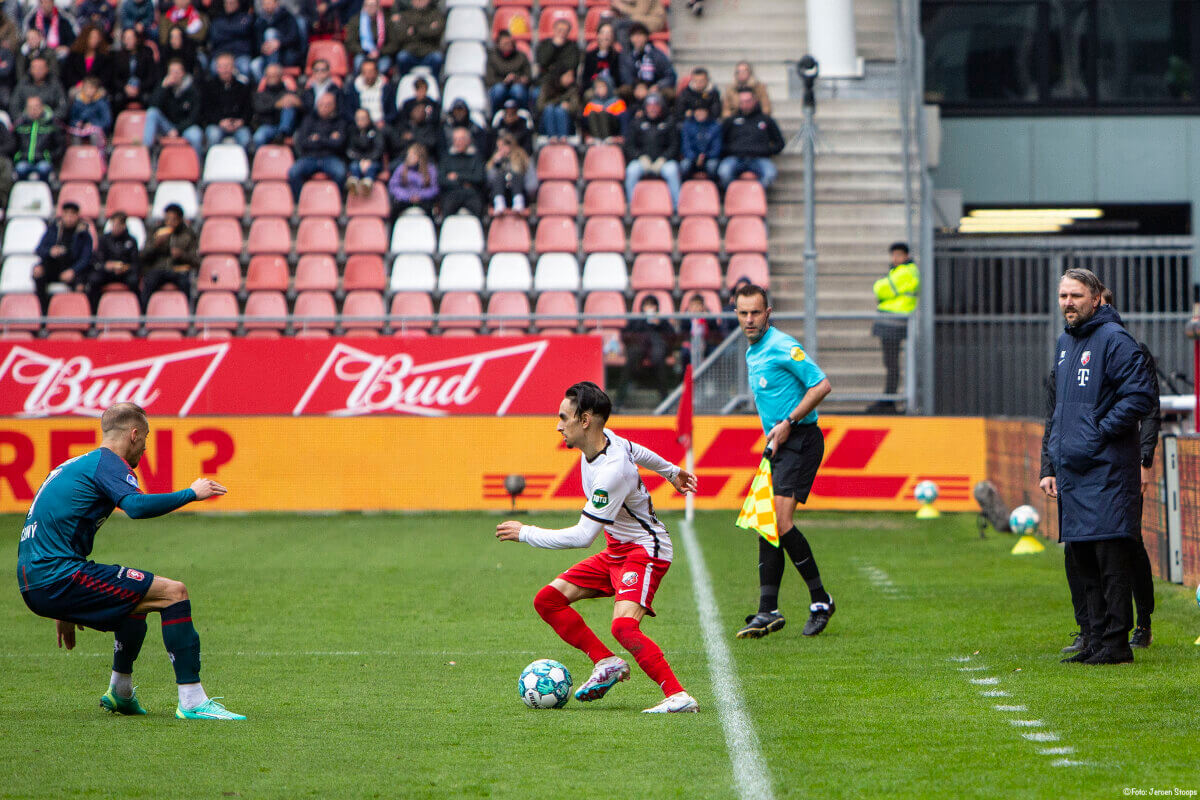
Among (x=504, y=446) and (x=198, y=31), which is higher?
(x=198, y=31)

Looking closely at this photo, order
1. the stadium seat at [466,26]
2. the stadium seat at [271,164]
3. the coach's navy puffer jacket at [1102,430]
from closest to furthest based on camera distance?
the coach's navy puffer jacket at [1102,430] < the stadium seat at [271,164] < the stadium seat at [466,26]

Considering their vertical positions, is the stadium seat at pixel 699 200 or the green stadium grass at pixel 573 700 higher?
the stadium seat at pixel 699 200

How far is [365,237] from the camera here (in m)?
21.5

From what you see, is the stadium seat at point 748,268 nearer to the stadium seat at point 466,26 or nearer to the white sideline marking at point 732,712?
the stadium seat at point 466,26

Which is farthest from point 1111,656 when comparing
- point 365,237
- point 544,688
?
point 365,237

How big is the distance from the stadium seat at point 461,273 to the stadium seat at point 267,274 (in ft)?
7.20

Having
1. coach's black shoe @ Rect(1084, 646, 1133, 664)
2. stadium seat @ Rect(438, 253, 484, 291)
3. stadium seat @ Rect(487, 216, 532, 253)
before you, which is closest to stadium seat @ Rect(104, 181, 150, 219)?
stadium seat @ Rect(438, 253, 484, 291)

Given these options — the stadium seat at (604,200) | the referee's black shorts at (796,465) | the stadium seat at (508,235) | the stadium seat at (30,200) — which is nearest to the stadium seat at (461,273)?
the stadium seat at (508,235)

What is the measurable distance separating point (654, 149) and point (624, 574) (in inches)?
605

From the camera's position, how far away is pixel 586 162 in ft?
73.0

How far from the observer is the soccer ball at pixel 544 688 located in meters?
6.94

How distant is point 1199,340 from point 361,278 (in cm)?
1255

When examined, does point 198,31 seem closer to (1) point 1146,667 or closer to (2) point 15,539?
(2) point 15,539

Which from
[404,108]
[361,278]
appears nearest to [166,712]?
[361,278]
